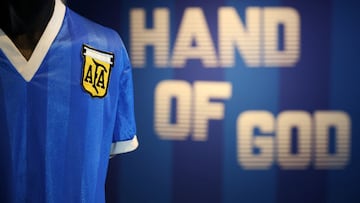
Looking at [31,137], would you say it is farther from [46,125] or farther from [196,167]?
[196,167]

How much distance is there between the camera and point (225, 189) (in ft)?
5.24

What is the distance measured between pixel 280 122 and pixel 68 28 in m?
1.00

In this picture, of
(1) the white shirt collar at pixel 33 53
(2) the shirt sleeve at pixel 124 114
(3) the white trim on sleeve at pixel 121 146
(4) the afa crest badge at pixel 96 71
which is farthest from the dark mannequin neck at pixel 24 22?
(3) the white trim on sleeve at pixel 121 146

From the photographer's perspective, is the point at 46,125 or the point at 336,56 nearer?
the point at 46,125

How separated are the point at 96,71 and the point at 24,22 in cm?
20

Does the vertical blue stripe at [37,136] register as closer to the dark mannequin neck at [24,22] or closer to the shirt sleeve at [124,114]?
the dark mannequin neck at [24,22]

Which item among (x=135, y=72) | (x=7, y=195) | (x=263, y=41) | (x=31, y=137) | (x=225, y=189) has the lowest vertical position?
(x=225, y=189)

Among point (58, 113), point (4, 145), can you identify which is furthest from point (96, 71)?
point (4, 145)

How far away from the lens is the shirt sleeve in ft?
3.46

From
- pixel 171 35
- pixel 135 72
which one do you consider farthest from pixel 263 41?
pixel 135 72

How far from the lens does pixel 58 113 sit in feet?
2.81

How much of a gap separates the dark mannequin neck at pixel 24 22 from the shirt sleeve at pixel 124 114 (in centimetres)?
24

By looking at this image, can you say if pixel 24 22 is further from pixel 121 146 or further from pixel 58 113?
pixel 121 146

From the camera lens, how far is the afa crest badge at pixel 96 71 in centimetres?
91
